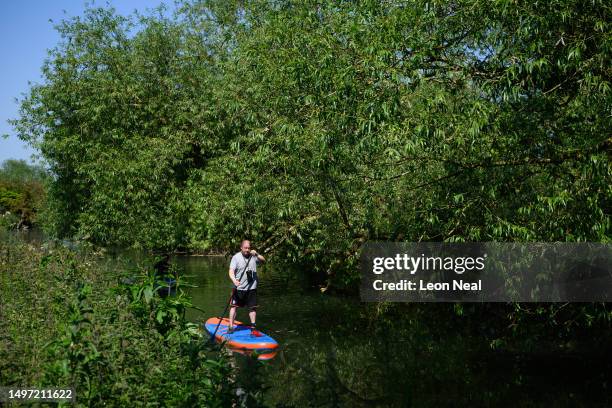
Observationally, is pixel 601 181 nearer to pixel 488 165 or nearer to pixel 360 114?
pixel 488 165

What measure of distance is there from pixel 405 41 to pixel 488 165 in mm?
2472

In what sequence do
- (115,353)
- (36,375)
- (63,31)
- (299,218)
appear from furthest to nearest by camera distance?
(63,31)
(299,218)
(36,375)
(115,353)

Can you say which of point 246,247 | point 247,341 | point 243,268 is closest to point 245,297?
point 243,268

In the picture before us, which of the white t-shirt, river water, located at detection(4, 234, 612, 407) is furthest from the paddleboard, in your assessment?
the white t-shirt

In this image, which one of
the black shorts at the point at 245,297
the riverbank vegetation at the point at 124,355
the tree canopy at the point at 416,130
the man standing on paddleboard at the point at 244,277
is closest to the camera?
the riverbank vegetation at the point at 124,355

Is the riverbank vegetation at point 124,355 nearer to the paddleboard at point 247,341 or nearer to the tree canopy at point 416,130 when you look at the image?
the tree canopy at point 416,130

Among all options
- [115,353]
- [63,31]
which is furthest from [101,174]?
[115,353]

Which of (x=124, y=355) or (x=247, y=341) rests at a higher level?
(x=124, y=355)

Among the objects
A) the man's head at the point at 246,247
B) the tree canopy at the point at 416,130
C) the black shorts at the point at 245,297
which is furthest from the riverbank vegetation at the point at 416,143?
the black shorts at the point at 245,297

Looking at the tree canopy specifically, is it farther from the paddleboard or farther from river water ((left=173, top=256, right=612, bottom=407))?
the paddleboard

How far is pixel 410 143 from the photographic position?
33.3 ft

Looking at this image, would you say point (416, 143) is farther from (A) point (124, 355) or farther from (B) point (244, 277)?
(B) point (244, 277)

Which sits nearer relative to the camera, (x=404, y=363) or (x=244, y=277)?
(x=404, y=363)

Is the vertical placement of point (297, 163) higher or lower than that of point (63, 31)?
lower
